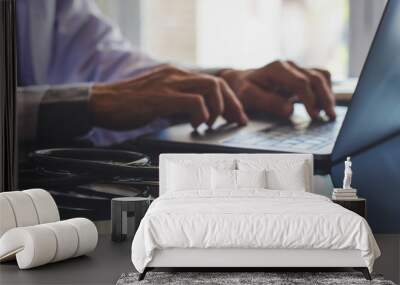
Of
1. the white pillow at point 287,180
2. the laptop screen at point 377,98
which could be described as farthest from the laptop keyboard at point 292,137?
the white pillow at point 287,180

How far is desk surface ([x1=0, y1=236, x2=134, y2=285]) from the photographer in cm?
535

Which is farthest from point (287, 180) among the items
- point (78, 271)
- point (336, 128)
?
point (78, 271)

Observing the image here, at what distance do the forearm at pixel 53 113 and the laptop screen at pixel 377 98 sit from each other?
9.26ft

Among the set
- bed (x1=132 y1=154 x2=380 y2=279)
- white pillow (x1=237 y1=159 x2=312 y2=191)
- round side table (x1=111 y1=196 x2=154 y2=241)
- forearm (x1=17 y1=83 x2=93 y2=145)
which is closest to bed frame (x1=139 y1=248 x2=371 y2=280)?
bed (x1=132 y1=154 x2=380 y2=279)

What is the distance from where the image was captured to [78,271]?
5703 millimetres

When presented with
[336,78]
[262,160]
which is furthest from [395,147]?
[262,160]

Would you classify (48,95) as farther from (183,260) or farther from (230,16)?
(183,260)

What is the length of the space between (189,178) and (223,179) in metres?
0.36

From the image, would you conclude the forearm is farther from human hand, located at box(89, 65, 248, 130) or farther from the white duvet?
the white duvet

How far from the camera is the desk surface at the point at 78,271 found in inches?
211

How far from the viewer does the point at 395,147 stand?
784 centimetres

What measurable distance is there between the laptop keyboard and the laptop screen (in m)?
0.13

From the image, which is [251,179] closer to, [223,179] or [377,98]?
[223,179]

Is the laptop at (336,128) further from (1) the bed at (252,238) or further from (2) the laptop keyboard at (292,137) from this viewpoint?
(1) the bed at (252,238)
